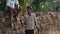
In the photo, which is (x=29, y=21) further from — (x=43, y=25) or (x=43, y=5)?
(x=43, y=5)

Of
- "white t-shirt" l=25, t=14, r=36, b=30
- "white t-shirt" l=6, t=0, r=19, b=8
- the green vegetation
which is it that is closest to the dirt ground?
"white t-shirt" l=6, t=0, r=19, b=8

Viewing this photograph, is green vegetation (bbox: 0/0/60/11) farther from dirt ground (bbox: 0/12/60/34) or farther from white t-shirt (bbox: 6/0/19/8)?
white t-shirt (bbox: 6/0/19/8)

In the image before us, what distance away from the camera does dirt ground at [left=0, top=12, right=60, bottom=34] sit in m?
10.2

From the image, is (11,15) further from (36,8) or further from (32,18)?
(36,8)

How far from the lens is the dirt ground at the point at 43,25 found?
10234mm

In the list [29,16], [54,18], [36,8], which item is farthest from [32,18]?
[36,8]

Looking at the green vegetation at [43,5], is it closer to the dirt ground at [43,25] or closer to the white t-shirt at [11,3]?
the dirt ground at [43,25]

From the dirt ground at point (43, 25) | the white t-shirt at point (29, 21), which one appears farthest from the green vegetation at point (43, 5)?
the white t-shirt at point (29, 21)

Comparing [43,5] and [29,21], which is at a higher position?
[29,21]

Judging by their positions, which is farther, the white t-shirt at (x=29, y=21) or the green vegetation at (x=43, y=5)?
the green vegetation at (x=43, y=5)

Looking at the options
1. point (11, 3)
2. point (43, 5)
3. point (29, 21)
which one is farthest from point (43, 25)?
point (29, 21)

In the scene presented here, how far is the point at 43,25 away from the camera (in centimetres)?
1152

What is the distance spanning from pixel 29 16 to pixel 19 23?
9.39ft

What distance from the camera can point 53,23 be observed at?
39.7 feet
